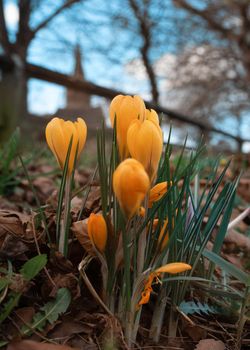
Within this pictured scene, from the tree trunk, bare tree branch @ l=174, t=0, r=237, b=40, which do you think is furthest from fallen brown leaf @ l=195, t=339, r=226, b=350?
bare tree branch @ l=174, t=0, r=237, b=40

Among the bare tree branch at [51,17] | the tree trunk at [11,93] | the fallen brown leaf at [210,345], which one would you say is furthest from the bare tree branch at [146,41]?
the fallen brown leaf at [210,345]

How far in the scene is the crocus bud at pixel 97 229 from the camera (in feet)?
2.01

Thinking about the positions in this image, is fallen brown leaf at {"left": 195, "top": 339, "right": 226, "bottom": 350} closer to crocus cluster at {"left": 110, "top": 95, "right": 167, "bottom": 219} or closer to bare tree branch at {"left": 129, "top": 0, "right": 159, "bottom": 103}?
crocus cluster at {"left": 110, "top": 95, "right": 167, "bottom": 219}

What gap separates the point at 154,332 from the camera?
72cm

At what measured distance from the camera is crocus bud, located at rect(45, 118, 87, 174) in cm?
69

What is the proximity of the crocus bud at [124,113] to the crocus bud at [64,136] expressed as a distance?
0.07 meters

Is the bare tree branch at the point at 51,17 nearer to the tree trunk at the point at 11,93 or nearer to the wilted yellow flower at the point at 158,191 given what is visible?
the tree trunk at the point at 11,93

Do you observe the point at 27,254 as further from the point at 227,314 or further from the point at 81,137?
the point at 227,314

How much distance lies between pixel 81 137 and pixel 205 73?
13.5 metres

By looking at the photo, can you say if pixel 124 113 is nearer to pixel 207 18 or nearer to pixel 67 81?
pixel 67 81

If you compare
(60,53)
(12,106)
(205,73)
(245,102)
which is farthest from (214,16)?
(12,106)

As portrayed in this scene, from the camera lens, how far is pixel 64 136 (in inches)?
27.3

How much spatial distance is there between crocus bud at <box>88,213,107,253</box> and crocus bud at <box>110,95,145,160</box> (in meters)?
0.12

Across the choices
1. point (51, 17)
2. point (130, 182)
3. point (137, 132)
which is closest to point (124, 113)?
point (137, 132)
